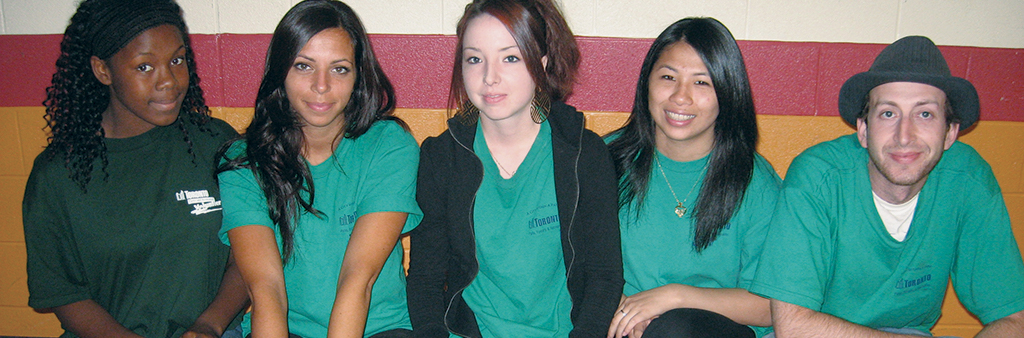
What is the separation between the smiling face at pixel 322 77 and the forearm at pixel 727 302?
114 cm

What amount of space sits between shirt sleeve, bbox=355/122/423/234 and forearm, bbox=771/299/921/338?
1067 millimetres

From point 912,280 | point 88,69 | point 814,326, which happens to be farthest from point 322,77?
point 912,280

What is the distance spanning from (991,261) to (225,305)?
2.24 metres

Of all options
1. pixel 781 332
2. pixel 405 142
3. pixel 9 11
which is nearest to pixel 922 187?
pixel 781 332

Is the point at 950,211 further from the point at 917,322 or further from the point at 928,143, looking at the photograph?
the point at 917,322

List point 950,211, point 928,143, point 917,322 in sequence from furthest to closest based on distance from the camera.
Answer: point 917,322 → point 950,211 → point 928,143

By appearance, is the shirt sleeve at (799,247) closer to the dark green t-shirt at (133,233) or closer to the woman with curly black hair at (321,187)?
the woman with curly black hair at (321,187)

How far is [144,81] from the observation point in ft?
5.21

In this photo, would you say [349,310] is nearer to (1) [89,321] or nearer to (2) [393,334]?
(2) [393,334]

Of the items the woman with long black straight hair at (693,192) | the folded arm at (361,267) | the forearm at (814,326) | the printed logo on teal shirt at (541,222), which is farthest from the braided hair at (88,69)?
the forearm at (814,326)

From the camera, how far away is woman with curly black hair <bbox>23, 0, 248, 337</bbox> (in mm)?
1586

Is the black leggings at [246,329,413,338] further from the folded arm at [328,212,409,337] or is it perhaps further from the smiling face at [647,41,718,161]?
the smiling face at [647,41,718,161]

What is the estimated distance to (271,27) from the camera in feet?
6.97

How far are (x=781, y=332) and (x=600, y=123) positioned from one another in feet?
3.35
